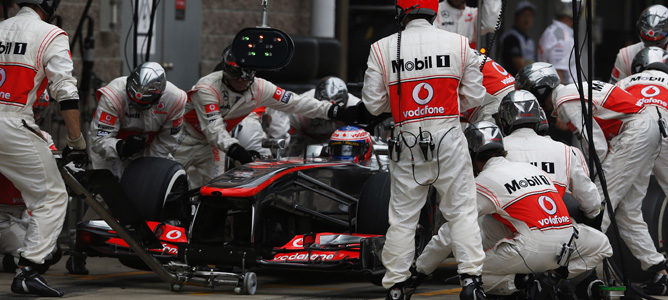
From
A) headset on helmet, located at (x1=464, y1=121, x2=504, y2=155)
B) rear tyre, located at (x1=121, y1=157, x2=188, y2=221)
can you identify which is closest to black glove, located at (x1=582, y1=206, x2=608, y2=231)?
headset on helmet, located at (x1=464, y1=121, x2=504, y2=155)

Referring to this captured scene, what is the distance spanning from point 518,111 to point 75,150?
301cm

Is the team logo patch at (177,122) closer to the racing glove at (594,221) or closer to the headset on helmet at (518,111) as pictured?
the headset on helmet at (518,111)

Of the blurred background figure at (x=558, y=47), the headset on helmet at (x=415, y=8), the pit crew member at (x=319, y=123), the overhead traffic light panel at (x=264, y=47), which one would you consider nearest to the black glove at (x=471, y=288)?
the headset on helmet at (x=415, y=8)

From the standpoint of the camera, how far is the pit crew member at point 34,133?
806 centimetres

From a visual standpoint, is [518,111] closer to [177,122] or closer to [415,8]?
[415,8]

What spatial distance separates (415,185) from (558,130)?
7621mm

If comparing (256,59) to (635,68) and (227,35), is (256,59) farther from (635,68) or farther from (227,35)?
(227,35)

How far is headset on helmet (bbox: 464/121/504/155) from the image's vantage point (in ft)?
25.0

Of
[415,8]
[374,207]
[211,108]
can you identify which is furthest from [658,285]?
[211,108]

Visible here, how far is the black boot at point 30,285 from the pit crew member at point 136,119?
1933 millimetres

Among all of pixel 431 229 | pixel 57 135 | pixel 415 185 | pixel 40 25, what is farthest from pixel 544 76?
pixel 57 135

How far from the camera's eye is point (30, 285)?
7984mm

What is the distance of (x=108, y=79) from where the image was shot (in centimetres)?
1349

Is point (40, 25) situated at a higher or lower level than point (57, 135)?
higher
